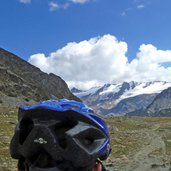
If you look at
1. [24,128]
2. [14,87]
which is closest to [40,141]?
[24,128]

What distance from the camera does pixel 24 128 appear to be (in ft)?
13.6

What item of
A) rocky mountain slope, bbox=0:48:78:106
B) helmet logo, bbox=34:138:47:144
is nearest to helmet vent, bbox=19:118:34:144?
helmet logo, bbox=34:138:47:144

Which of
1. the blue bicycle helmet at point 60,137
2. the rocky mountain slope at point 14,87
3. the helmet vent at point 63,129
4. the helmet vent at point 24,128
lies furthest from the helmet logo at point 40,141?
the rocky mountain slope at point 14,87

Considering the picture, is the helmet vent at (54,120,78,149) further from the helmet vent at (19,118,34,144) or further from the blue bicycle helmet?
the helmet vent at (19,118,34,144)

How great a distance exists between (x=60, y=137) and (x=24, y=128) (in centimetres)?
45

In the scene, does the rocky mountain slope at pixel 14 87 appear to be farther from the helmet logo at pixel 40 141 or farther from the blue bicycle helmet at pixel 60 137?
the helmet logo at pixel 40 141

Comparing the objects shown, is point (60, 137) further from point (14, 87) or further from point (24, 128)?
point (14, 87)

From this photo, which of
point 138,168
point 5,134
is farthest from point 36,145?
point 5,134

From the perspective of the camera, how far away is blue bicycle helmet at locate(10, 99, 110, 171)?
3.85 metres

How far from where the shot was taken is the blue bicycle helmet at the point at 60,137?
12.6 ft

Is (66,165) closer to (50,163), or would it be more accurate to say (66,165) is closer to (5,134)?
(50,163)

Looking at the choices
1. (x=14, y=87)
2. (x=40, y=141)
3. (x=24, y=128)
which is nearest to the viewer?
(x=40, y=141)

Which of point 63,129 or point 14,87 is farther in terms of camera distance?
point 14,87

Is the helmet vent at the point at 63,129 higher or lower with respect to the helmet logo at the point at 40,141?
higher
